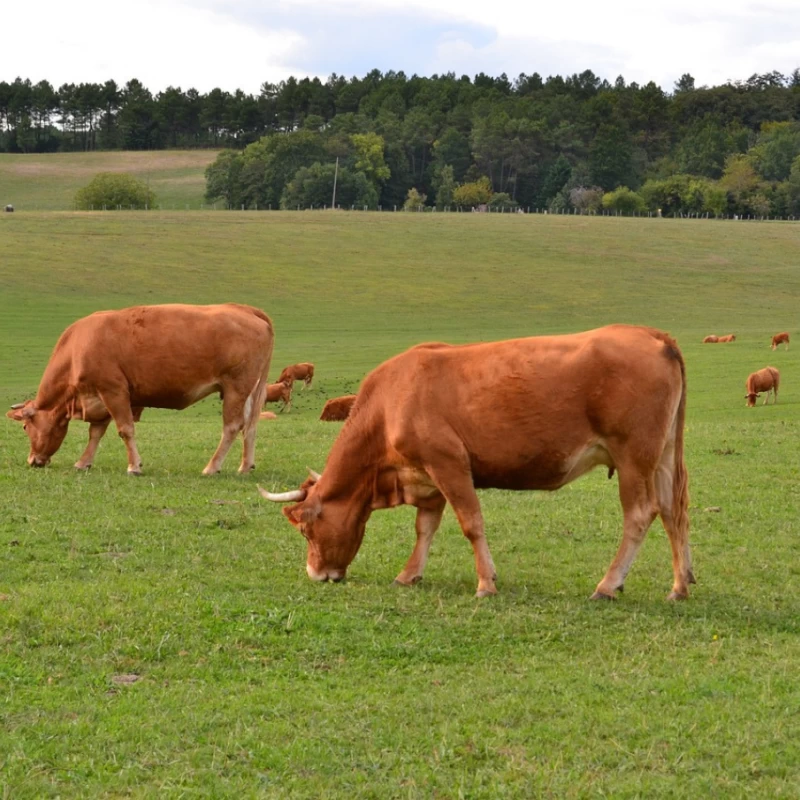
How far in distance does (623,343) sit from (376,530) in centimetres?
413

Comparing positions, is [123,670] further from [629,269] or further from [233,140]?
[233,140]

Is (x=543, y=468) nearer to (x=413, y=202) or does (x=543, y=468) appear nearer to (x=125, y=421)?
(x=125, y=421)

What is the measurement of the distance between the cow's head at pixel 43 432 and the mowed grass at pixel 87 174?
107 meters

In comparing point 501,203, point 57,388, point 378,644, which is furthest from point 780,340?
point 501,203

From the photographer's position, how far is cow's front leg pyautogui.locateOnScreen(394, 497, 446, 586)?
33.9 ft

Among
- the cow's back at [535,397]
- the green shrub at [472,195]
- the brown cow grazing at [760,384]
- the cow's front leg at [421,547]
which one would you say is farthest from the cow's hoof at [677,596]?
the green shrub at [472,195]

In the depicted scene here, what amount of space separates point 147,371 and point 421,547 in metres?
7.40

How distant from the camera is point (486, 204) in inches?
5399

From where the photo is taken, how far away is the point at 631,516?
387 inches

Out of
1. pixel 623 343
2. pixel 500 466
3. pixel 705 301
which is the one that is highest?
pixel 623 343

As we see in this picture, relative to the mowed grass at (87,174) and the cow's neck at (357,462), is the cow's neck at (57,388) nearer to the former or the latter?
the cow's neck at (357,462)

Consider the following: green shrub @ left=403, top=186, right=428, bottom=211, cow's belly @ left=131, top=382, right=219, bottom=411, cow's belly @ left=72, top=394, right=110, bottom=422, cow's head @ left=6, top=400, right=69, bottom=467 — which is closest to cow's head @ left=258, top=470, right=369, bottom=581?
cow's belly @ left=131, top=382, right=219, bottom=411

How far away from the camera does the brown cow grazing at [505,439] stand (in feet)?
32.1

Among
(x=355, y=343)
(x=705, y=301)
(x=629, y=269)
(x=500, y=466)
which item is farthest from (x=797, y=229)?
(x=500, y=466)
